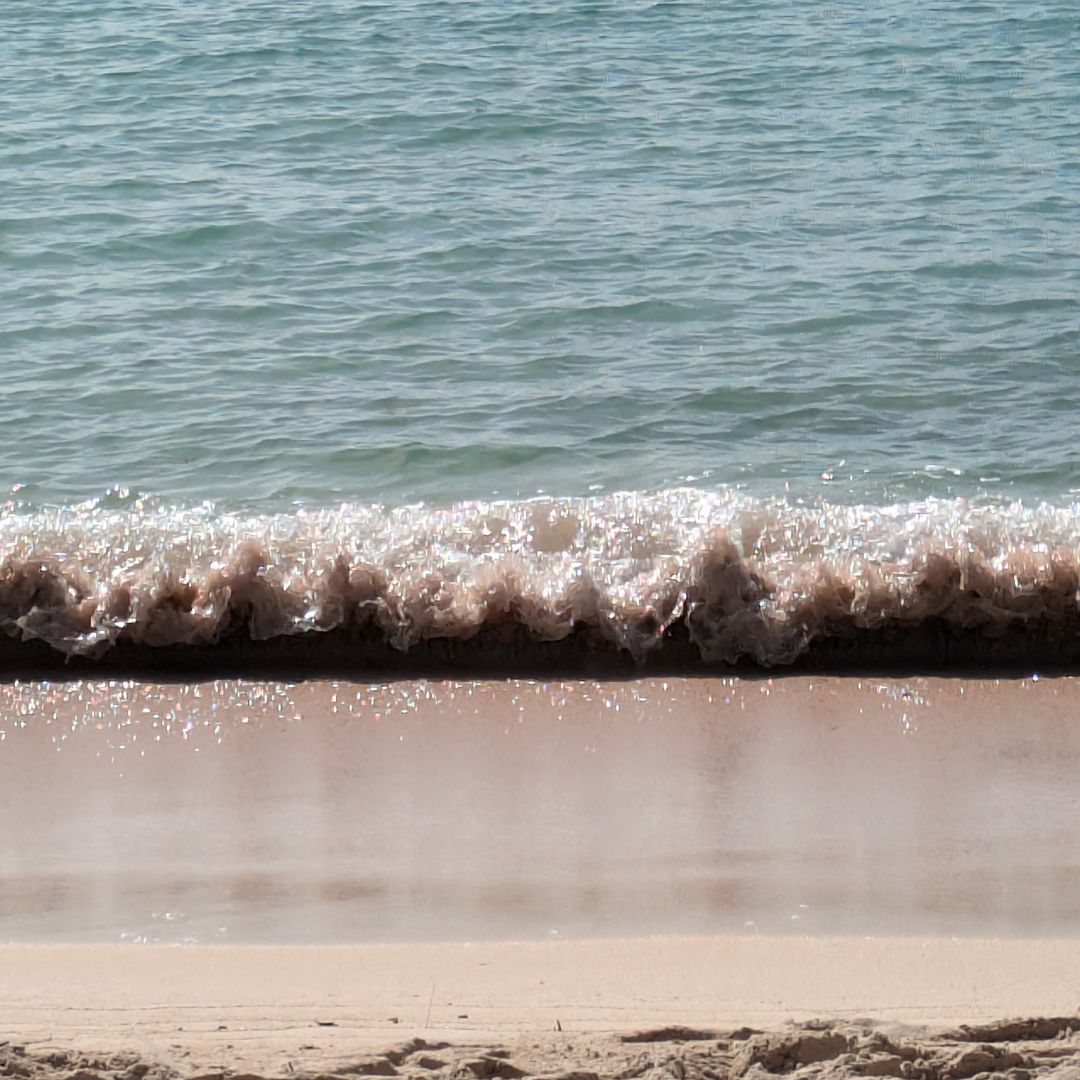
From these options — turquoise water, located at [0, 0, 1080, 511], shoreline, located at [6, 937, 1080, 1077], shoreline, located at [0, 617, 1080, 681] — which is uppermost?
turquoise water, located at [0, 0, 1080, 511]

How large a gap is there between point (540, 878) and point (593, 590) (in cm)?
148

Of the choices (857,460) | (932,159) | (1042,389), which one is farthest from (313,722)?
(932,159)

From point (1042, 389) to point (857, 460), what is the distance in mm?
1105

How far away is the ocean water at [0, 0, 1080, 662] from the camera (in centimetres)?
503

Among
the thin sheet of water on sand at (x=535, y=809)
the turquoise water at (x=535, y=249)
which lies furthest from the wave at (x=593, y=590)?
the turquoise water at (x=535, y=249)

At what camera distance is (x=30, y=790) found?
4117mm

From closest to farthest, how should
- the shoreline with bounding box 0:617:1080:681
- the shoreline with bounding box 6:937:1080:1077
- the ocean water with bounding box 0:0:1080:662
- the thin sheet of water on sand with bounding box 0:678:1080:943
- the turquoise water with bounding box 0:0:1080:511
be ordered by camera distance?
the shoreline with bounding box 6:937:1080:1077, the thin sheet of water on sand with bounding box 0:678:1080:943, the shoreline with bounding box 0:617:1080:681, the ocean water with bounding box 0:0:1080:662, the turquoise water with bounding box 0:0:1080:511

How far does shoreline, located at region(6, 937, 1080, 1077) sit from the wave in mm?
1711

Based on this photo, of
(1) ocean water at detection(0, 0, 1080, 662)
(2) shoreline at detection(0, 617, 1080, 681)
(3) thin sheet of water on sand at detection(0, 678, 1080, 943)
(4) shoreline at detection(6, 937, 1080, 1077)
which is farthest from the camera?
(1) ocean water at detection(0, 0, 1080, 662)

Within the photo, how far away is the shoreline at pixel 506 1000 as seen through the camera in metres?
2.78

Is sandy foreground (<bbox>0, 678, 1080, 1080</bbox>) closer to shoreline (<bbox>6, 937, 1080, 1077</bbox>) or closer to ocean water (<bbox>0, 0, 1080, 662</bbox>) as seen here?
shoreline (<bbox>6, 937, 1080, 1077</bbox>)

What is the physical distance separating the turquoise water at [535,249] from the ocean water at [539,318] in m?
0.03

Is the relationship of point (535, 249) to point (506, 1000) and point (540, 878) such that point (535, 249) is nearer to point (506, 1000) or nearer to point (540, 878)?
point (540, 878)

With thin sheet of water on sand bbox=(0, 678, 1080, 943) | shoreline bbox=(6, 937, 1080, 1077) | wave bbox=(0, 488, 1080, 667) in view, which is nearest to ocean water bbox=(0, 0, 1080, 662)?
wave bbox=(0, 488, 1080, 667)
